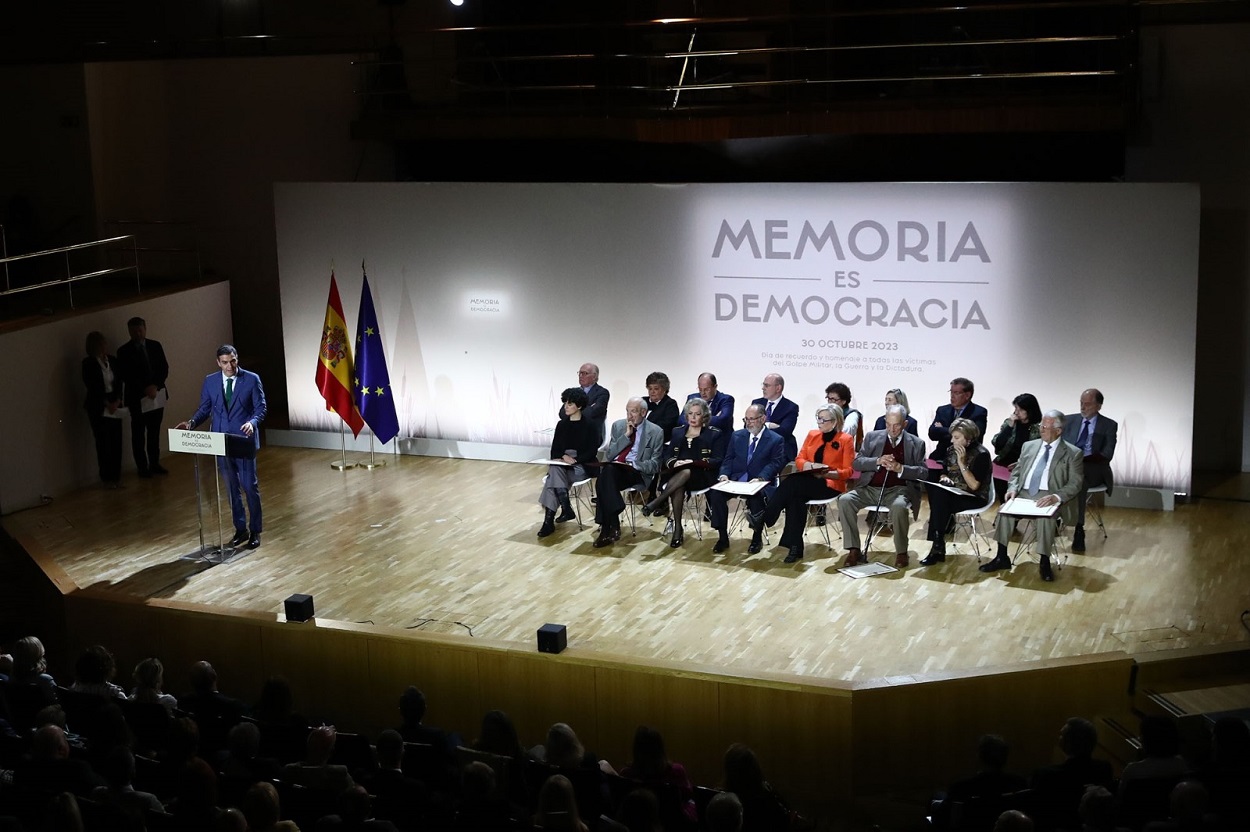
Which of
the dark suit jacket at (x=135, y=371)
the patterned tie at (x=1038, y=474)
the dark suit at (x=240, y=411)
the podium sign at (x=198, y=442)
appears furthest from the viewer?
the dark suit jacket at (x=135, y=371)

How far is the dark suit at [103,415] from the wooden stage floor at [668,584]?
531 mm

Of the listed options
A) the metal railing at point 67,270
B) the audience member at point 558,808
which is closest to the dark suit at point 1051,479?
the audience member at point 558,808

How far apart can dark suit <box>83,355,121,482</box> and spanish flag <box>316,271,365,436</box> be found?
5.70 ft

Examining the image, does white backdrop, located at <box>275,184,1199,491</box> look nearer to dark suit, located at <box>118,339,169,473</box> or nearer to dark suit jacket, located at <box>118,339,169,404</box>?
dark suit, located at <box>118,339,169,473</box>

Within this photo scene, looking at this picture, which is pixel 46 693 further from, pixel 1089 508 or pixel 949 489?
pixel 1089 508

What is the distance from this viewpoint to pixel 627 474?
33.0 ft

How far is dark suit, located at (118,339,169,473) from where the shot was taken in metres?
12.2

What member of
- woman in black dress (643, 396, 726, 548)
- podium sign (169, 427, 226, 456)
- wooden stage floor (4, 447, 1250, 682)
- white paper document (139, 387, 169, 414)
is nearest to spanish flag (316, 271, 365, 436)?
wooden stage floor (4, 447, 1250, 682)

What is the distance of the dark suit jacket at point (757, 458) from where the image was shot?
973cm

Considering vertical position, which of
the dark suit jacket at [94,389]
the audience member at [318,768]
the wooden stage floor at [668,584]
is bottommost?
the wooden stage floor at [668,584]

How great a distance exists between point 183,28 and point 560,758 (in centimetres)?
1265

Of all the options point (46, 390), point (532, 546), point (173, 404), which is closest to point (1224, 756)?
point (532, 546)

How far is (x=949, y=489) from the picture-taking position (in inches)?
365

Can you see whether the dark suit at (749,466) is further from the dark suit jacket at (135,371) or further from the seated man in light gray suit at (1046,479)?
the dark suit jacket at (135,371)
